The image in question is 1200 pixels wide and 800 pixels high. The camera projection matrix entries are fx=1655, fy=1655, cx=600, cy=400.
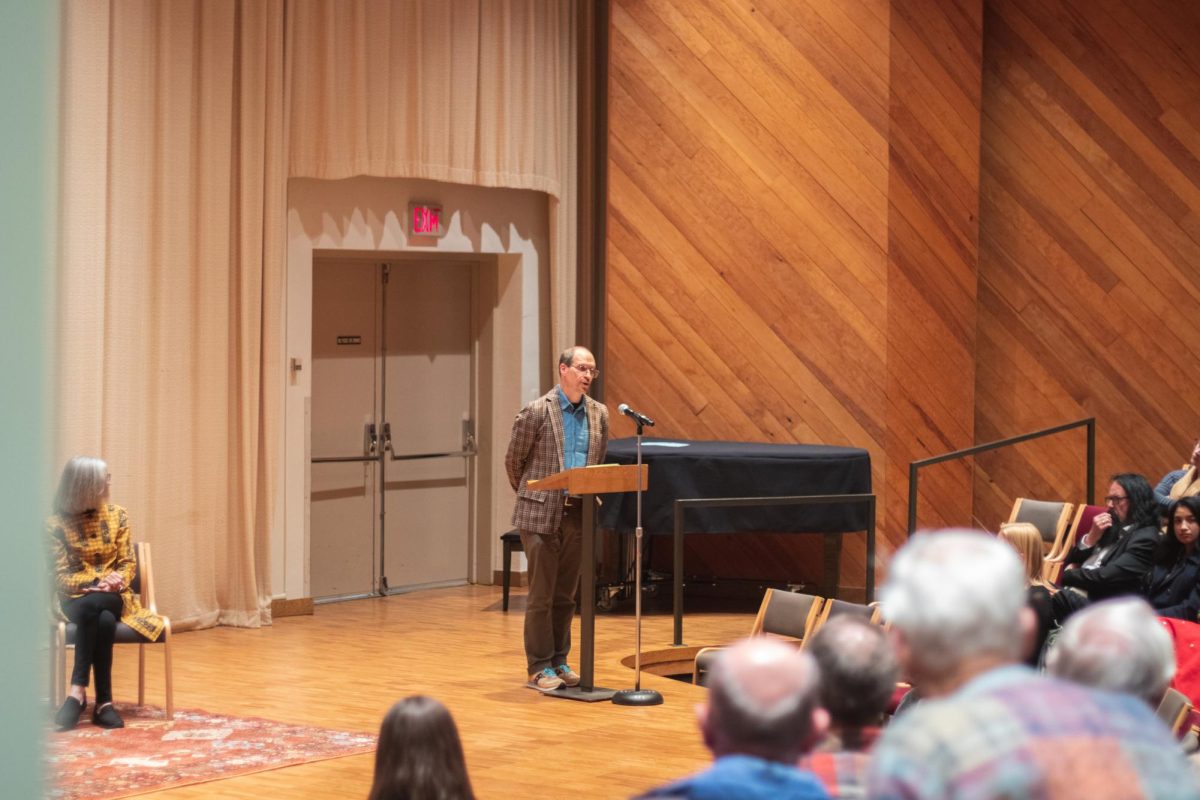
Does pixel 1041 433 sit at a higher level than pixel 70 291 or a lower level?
lower

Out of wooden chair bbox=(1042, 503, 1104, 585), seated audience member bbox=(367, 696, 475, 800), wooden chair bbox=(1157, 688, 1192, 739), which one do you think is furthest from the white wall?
seated audience member bbox=(367, 696, 475, 800)

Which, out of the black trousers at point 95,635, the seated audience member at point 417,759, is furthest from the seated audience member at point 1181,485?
the seated audience member at point 417,759

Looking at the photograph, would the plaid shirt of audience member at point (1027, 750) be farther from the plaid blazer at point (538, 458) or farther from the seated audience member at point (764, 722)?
the plaid blazer at point (538, 458)

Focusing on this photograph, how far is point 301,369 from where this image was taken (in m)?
9.81

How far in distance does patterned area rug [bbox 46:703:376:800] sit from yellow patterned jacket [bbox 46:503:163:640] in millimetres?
424

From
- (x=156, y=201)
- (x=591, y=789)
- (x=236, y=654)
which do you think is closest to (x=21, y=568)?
(x=591, y=789)

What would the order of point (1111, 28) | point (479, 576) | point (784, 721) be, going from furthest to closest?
point (479, 576)
point (1111, 28)
point (784, 721)

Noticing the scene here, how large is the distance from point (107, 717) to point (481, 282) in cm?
505

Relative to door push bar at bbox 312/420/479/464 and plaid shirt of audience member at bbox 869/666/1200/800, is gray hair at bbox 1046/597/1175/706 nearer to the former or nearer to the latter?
plaid shirt of audience member at bbox 869/666/1200/800

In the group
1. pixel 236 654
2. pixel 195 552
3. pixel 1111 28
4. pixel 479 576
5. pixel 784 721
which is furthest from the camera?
pixel 479 576

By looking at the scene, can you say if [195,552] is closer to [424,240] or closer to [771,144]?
[424,240]

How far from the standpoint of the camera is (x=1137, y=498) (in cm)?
723

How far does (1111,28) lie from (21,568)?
29.4ft

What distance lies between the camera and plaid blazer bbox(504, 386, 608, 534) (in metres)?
7.37
